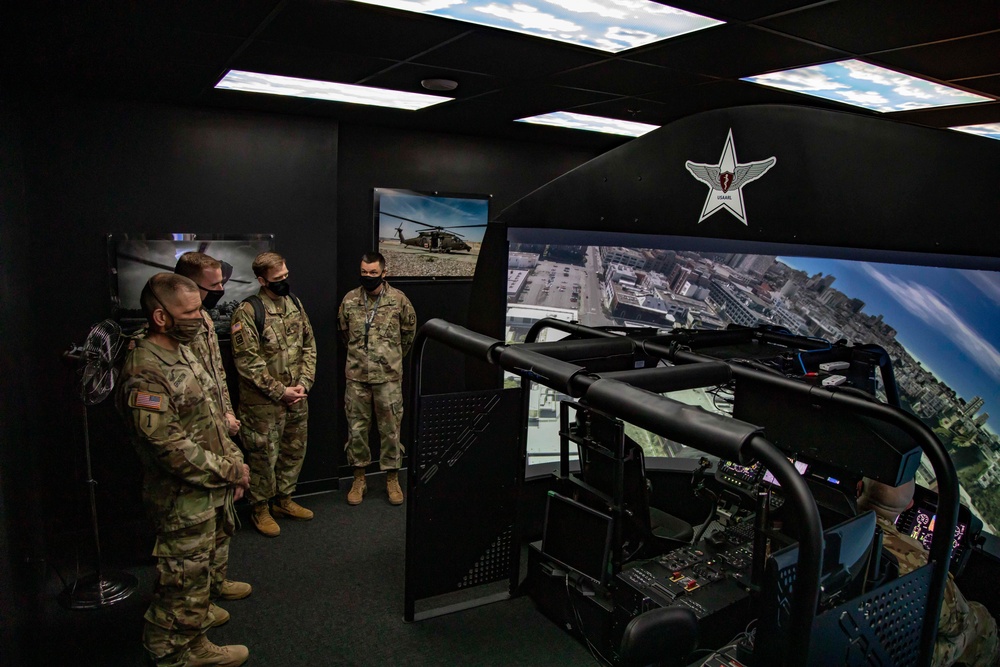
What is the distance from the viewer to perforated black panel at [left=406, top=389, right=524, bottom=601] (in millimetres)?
3127

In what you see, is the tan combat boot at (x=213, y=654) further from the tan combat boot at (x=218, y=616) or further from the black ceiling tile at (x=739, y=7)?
the black ceiling tile at (x=739, y=7)

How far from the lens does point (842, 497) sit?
2.54m

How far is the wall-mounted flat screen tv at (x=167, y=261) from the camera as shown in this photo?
3865 millimetres

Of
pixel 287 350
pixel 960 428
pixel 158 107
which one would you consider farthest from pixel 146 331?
pixel 960 428

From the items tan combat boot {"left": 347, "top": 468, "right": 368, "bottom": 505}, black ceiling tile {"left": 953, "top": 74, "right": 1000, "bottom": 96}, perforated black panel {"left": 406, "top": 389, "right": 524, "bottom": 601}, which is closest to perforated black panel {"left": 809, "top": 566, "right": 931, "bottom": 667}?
perforated black panel {"left": 406, "top": 389, "right": 524, "bottom": 601}

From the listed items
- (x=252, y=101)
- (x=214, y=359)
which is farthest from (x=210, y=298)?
(x=252, y=101)

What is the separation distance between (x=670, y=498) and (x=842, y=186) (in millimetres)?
3050

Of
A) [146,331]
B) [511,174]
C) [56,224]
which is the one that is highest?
[511,174]

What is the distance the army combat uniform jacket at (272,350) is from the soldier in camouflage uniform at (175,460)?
1.19m

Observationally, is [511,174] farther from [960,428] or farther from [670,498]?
[960,428]

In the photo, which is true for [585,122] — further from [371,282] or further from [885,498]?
[885,498]

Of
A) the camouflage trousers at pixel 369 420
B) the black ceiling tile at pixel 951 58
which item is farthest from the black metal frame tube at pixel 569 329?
the camouflage trousers at pixel 369 420

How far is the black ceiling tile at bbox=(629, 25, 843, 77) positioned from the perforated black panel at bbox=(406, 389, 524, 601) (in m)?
1.75

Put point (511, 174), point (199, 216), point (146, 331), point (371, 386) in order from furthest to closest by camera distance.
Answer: point (511, 174)
point (371, 386)
point (199, 216)
point (146, 331)
